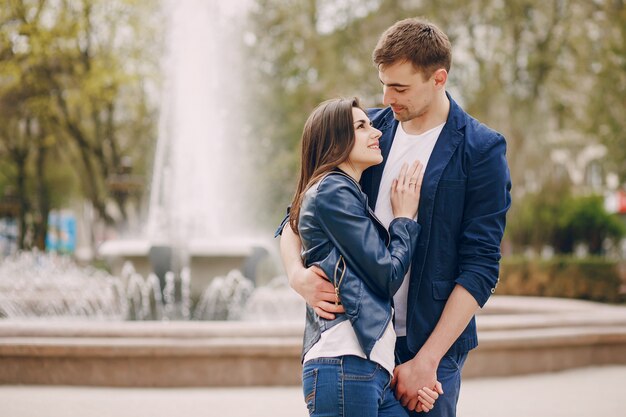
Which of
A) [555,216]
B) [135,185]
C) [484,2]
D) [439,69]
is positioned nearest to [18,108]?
[135,185]

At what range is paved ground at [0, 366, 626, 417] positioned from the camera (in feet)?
22.7

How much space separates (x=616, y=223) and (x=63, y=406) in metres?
22.2

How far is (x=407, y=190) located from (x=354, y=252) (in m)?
0.36

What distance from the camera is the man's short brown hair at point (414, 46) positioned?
3.10 meters

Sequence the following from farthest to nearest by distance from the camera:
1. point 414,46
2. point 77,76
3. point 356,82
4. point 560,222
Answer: point 77,76 → point 356,82 → point 560,222 → point 414,46

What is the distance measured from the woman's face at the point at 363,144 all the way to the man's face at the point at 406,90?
0.12 m

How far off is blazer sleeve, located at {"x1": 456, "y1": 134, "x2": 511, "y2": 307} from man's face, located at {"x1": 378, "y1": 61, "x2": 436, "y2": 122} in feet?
0.94

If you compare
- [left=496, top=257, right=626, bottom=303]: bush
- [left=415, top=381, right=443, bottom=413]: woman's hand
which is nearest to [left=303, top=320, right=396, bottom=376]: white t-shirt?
[left=415, top=381, right=443, bottom=413]: woman's hand

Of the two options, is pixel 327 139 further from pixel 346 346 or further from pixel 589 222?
pixel 589 222

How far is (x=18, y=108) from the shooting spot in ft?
99.0

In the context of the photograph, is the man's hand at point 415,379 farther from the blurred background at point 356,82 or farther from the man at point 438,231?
the blurred background at point 356,82

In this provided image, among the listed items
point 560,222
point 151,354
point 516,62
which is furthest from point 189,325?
point 516,62

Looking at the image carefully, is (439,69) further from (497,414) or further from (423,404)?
(497,414)

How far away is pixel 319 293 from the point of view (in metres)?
3.03
